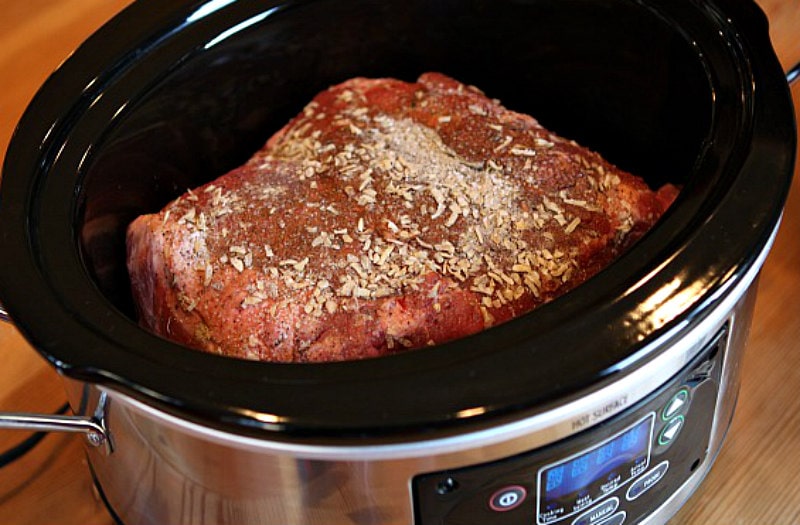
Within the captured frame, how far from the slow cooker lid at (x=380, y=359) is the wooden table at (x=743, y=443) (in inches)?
8.4

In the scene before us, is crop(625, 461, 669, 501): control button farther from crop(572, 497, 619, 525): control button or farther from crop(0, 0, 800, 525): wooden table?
crop(0, 0, 800, 525): wooden table

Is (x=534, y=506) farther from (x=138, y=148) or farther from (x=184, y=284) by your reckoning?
(x=138, y=148)

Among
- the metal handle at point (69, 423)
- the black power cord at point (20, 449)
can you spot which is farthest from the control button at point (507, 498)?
the black power cord at point (20, 449)

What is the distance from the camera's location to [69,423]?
2.59 feet

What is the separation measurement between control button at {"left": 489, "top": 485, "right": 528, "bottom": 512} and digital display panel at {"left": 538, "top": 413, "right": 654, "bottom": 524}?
15 millimetres

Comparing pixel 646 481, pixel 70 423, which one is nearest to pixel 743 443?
pixel 646 481

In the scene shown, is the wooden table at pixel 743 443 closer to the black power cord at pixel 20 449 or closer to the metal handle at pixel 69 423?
the black power cord at pixel 20 449

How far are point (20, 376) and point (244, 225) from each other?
Answer: 38 centimetres

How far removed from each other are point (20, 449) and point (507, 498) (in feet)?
1.88

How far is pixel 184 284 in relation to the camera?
92 cm

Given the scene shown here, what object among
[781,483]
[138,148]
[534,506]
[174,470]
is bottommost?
[781,483]

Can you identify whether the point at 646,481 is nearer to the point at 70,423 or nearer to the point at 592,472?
the point at 592,472

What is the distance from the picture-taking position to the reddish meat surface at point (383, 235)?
0.86 m

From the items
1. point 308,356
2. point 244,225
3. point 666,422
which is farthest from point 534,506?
point 244,225
